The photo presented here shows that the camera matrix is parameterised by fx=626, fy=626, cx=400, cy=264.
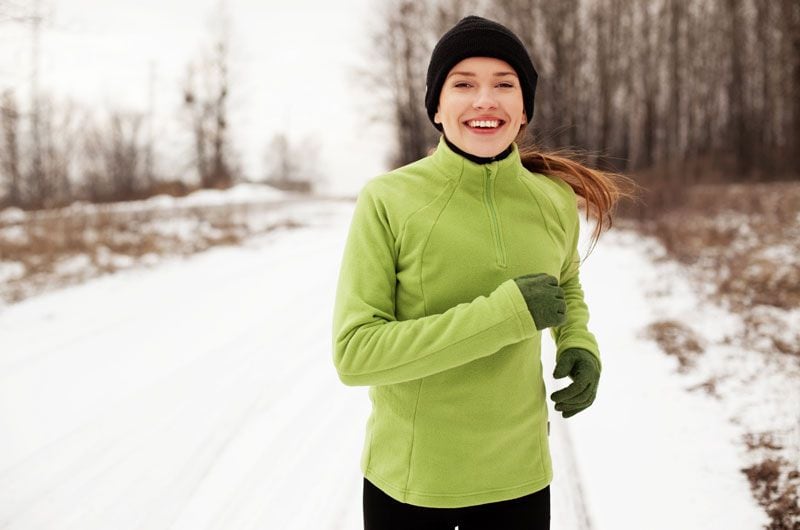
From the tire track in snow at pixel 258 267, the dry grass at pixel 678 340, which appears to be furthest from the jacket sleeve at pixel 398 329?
the dry grass at pixel 678 340

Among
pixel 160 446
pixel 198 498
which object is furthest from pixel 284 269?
pixel 198 498

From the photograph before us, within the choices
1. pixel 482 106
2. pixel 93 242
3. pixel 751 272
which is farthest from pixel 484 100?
pixel 93 242

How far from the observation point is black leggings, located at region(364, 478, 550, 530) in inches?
57.6

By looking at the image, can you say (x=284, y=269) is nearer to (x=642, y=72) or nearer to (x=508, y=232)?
(x=508, y=232)

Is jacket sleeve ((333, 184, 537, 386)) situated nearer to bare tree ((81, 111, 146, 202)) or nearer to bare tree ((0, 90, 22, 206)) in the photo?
bare tree ((81, 111, 146, 202))

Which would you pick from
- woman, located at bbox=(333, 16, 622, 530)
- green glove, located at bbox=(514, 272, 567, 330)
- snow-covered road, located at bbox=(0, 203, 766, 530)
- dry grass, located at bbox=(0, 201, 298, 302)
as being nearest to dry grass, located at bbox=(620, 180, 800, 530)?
snow-covered road, located at bbox=(0, 203, 766, 530)

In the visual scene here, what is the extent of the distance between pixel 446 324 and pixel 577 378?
518 mm

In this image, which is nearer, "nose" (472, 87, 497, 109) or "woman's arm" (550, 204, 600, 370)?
"nose" (472, 87, 497, 109)

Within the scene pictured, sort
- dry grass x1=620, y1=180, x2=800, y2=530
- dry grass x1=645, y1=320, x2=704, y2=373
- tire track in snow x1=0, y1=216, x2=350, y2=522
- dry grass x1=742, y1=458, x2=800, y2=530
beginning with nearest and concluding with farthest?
dry grass x1=742, y1=458, x2=800, y2=530 < dry grass x1=620, y1=180, x2=800, y2=530 < tire track in snow x1=0, y1=216, x2=350, y2=522 < dry grass x1=645, y1=320, x2=704, y2=373

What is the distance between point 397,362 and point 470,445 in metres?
0.31

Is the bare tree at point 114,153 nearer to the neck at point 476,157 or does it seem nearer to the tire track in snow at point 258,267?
the tire track in snow at point 258,267

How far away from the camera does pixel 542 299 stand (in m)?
Answer: 1.27

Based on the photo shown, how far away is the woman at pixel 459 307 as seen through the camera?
128cm

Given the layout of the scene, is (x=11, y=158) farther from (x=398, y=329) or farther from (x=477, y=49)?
(x=398, y=329)
